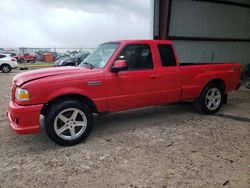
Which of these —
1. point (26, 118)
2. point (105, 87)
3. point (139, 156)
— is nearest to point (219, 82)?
point (105, 87)

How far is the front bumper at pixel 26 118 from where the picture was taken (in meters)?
3.85

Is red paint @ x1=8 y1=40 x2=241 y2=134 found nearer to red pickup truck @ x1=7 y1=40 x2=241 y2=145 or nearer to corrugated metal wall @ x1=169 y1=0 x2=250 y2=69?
red pickup truck @ x1=7 y1=40 x2=241 y2=145

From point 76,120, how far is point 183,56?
24.9 feet

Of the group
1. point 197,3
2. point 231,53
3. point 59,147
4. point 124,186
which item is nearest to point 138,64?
point 59,147

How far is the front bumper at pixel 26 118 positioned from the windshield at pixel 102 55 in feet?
4.67

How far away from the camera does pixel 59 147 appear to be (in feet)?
13.8

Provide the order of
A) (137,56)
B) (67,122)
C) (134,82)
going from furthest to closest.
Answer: (137,56) < (134,82) < (67,122)

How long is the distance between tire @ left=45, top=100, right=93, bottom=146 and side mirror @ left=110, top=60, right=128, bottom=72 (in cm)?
86

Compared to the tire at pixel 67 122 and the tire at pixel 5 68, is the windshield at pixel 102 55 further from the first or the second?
the tire at pixel 5 68

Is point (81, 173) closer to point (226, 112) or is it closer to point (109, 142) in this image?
point (109, 142)

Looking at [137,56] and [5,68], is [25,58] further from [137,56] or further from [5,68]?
[137,56]

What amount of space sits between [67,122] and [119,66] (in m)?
1.33

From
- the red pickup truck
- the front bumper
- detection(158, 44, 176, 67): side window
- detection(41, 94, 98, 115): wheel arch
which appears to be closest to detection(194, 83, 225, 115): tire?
the red pickup truck

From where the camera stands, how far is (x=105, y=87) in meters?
4.51
